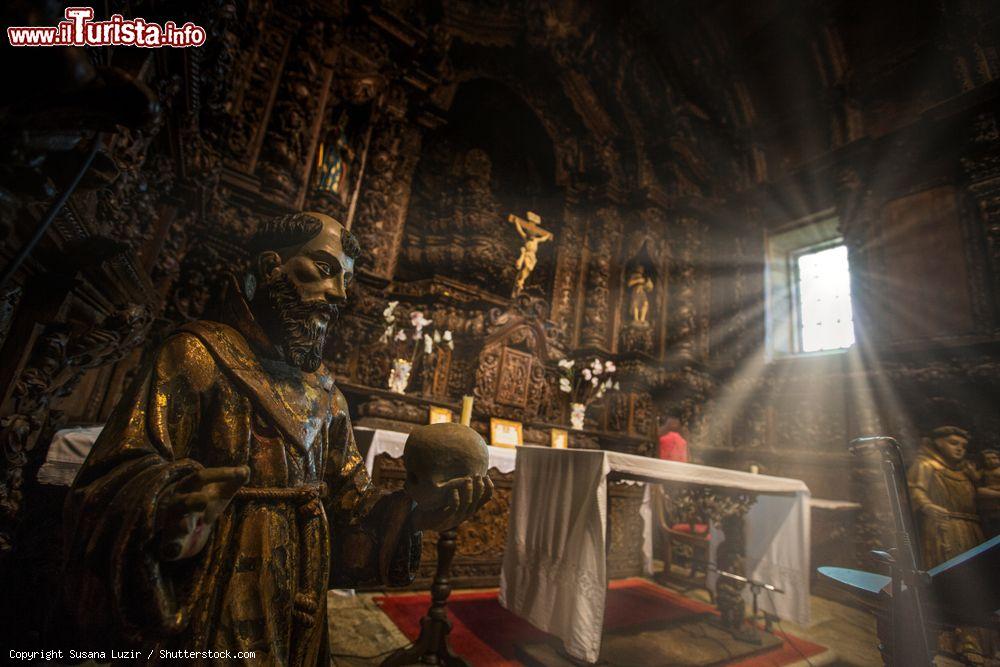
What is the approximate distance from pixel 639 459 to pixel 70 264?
313cm

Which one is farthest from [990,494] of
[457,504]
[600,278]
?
[457,504]

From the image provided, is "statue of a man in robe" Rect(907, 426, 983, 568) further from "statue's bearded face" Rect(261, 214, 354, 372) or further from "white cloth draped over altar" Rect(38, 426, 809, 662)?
"statue's bearded face" Rect(261, 214, 354, 372)

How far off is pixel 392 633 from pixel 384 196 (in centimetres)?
463

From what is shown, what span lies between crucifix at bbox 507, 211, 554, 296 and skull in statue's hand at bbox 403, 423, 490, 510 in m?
5.81

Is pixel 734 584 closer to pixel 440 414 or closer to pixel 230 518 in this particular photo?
pixel 440 414

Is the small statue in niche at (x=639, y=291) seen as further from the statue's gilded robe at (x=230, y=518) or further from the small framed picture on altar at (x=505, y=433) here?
the statue's gilded robe at (x=230, y=518)

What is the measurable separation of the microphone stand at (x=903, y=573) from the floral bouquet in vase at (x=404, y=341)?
3.97 m

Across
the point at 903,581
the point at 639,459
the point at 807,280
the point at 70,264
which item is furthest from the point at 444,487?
the point at 807,280

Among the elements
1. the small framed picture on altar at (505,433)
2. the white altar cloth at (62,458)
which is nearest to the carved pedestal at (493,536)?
the small framed picture on altar at (505,433)

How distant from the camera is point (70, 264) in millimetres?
1574

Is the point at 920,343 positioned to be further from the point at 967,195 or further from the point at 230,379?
the point at 230,379

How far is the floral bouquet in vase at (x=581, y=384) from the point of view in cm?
616

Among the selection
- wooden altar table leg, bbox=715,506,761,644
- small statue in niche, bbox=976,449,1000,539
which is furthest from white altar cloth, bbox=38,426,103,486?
small statue in niche, bbox=976,449,1000,539

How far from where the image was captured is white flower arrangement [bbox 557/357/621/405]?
→ 20.5 ft
